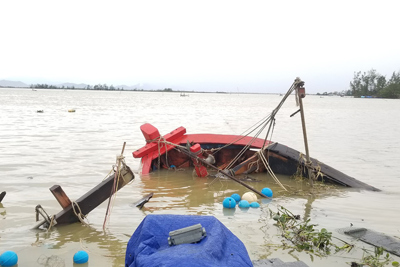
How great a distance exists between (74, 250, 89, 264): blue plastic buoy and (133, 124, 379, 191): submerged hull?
4117 mm

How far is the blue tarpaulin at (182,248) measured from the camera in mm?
2238

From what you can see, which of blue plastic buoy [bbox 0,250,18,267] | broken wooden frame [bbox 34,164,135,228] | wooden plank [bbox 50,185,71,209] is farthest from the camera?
broken wooden frame [bbox 34,164,135,228]

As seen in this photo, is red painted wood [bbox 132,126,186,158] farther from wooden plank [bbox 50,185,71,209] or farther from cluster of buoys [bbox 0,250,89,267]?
cluster of buoys [bbox 0,250,89,267]

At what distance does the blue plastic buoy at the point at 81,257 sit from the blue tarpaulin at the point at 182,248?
1768mm

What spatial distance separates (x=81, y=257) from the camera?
4289 millimetres

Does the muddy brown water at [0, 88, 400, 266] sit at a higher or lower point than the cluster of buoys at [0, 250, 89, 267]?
lower

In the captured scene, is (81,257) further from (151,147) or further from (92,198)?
(151,147)

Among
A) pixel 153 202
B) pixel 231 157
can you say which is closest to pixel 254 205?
pixel 153 202

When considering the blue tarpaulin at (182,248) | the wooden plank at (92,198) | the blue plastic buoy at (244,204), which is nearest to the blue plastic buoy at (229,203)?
the blue plastic buoy at (244,204)

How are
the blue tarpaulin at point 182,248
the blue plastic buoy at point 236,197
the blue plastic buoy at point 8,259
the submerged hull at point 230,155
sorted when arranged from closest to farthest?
the blue tarpaulin at point 182,248 < the blue plastic buoy at point 8,259 < the blue plastic buoy at point 236,197 < the submerged hull at point 230,155

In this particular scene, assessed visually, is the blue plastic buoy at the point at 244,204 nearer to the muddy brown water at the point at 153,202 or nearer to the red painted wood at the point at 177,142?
the muddy brown water at the point at 153,202

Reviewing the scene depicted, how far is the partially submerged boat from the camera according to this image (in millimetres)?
8328

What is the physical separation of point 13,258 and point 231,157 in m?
5.86

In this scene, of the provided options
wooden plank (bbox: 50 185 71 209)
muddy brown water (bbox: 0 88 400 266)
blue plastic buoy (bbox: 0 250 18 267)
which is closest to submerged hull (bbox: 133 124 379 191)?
muddy brown water (bbox: 0 88 400 266)
